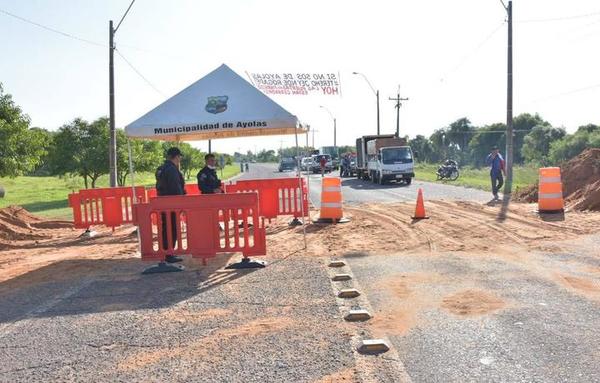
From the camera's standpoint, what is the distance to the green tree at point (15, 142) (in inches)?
728

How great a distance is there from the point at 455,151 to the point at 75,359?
133 metres

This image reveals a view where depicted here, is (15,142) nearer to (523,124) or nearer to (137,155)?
(137,155)

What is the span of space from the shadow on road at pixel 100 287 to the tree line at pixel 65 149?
11.2m

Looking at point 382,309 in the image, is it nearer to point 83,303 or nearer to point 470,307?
point 470,307

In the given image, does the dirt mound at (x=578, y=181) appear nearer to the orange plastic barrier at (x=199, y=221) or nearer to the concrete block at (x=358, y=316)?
the orange plastic barrier at (x=199, y=221)

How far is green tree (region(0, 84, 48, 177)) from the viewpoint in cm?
1850

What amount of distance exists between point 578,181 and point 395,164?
1458 centimetres

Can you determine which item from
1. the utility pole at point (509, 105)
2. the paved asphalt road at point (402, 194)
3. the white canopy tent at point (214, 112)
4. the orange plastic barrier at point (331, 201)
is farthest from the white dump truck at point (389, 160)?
the white canopy tent at point (214, 112)

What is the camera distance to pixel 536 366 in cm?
430

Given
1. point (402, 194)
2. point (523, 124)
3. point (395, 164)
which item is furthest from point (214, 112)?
point (523, 124)

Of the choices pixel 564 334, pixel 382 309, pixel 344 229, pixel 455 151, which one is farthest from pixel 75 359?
pixel 455 151

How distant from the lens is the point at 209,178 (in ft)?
34.8

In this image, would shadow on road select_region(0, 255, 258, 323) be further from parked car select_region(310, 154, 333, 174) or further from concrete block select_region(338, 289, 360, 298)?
parked car select_region(310, 154, 333, 174)

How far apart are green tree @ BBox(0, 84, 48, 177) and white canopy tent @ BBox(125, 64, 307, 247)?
10.4m
